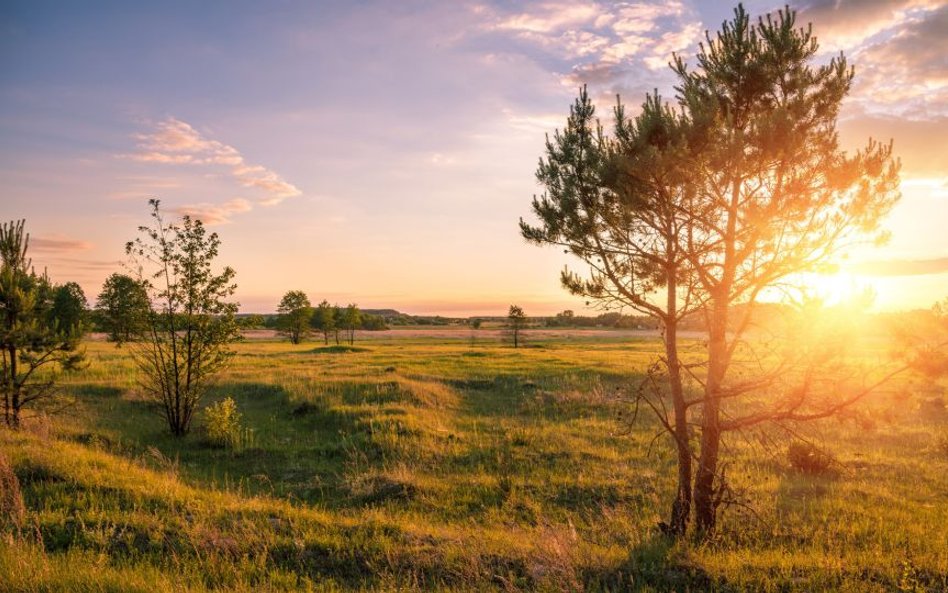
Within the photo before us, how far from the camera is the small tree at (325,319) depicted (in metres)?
92.2

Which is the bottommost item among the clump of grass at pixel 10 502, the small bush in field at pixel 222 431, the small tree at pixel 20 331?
the small bush in field at pixel 222 431

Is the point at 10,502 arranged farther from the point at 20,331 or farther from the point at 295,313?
the point at 295,313

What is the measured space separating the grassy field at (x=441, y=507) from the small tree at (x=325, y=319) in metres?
69.4

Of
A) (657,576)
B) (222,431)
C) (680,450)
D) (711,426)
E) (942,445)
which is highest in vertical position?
(711,426)

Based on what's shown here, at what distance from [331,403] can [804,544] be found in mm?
18236

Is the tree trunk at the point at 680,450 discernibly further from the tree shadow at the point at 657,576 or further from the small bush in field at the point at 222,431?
the small bush in field at the point at 222,431

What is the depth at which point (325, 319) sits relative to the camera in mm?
92312

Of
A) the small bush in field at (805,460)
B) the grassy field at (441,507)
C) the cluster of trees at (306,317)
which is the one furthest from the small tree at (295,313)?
the small bush in field at (805,460)

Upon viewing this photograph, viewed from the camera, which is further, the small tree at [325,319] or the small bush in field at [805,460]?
the small tree at [325,319]

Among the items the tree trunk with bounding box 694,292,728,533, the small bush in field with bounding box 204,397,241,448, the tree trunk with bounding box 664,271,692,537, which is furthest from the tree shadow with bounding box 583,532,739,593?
the small bush in field with bounding box 204,397,241,448

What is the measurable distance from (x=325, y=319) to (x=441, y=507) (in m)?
84.6

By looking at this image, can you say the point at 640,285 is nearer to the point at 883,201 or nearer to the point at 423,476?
the point at 883,201

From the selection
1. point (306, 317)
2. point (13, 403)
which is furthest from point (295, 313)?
point (13, 403)

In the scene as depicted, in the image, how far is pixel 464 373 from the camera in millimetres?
35094
